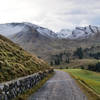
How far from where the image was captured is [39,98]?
64.3 feet

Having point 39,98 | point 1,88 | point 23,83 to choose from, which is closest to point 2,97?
point 1,88

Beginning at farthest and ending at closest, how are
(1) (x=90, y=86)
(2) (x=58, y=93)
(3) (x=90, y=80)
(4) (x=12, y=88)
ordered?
(3) (x=90, y=80), (1) (x=90, y=86), (2) (x=58, y=93), (4) (x=12, y=88)

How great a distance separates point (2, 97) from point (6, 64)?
10725mm

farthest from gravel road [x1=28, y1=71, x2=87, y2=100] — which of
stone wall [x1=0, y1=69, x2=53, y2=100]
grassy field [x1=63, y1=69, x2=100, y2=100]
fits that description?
stone wall [x1=0, y1=69, x2=53, y2=100]

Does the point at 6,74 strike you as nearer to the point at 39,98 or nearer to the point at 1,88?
the point at 39,98

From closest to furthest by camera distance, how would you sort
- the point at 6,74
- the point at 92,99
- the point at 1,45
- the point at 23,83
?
the point at 92,99, the point at 23,83, the point at 6,74, the point at 1,45

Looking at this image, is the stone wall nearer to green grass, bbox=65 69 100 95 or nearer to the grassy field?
the grassy field

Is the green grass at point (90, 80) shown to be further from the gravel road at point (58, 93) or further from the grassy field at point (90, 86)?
the gravel road at point (58, 93)

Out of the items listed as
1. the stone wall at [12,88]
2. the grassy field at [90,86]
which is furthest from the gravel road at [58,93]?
the stone wall at [12,88]

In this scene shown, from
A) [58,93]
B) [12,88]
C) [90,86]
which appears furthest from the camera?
[90,86]

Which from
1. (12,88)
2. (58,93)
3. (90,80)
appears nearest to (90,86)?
(58,93)

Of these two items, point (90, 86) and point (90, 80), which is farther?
point (90, 80)

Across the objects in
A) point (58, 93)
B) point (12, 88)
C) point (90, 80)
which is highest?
point (12, 88)

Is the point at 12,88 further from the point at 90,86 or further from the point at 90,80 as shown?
the point at 90,80
